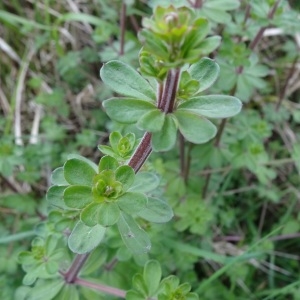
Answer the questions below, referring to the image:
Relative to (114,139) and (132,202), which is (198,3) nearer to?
(114,139)

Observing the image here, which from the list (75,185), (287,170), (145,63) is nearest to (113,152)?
(75,185)

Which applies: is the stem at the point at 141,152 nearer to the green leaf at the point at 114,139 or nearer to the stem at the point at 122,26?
the green leaf at the point at 114,139

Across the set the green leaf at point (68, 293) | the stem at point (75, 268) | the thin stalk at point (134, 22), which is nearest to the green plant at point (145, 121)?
the stem at point (75, 268)

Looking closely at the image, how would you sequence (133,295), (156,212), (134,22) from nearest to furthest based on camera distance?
(156,212)
(133,295)
(134,22)

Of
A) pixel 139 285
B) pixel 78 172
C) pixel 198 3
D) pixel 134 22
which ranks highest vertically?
pixel 198 3

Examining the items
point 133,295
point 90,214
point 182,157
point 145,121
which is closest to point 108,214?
point 90,214

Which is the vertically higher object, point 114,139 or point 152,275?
point 114,139

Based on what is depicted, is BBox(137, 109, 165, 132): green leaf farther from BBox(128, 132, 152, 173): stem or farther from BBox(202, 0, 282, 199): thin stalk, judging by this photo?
BBox(202, 0, 282, 199): thin stalk

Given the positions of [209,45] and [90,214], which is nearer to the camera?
[209,45]
